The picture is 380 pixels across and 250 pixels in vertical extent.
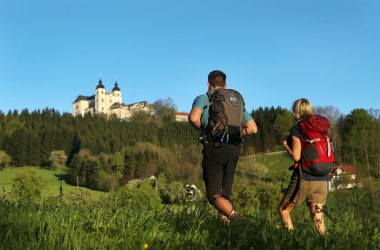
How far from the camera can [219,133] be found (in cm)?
460

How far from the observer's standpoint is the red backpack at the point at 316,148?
4715mm

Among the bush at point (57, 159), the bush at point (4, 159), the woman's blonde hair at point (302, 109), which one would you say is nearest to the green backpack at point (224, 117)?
the woman's blonde hair at point (302, 109)

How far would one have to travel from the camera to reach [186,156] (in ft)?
300

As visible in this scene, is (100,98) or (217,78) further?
(100,98)

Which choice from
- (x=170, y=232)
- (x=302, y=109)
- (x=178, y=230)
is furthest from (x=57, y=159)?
(x=170, y=232)

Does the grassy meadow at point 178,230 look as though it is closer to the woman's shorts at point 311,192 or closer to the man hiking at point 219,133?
the man hiking at point 219,133

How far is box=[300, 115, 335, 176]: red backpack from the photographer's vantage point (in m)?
4.71

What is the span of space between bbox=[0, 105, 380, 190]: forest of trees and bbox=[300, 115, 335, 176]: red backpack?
47.0 metres

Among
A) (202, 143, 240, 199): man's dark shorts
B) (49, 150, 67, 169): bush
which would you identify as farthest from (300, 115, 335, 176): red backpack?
(49, 150, 67, 169): bush

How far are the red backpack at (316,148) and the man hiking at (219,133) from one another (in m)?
0.75

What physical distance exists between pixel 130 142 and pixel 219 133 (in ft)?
392

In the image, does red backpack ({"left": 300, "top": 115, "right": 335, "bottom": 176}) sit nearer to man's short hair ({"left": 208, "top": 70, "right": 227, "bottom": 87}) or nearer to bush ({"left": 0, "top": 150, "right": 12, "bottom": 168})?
man's short hair ({"left": 208, "top": 70, "right": 227, "bottom": 87})

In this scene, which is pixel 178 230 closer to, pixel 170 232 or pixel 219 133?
pixel 170 232

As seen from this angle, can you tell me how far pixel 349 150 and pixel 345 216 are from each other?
225ft
